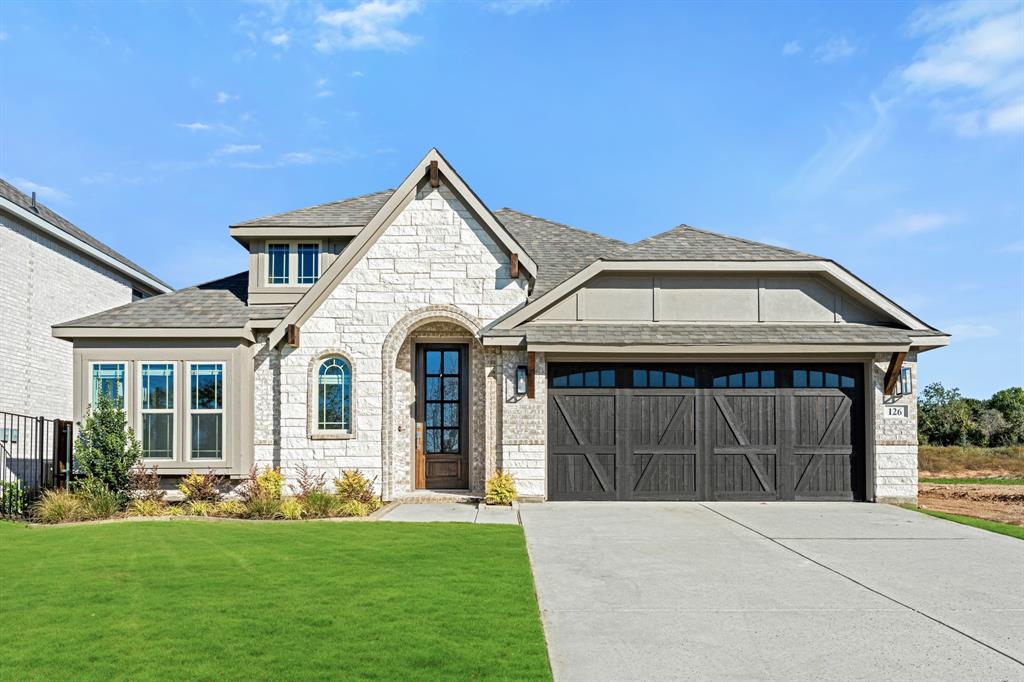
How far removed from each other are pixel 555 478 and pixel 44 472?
1042 centimetres

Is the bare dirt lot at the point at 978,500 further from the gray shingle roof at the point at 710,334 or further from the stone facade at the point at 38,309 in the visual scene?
the stone facade at the point at 38,309

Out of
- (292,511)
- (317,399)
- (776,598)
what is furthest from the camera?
(317,399)

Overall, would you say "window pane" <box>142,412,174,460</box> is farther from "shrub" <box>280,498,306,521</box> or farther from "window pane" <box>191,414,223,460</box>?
"shrub" <box>280,498,306,521</box>

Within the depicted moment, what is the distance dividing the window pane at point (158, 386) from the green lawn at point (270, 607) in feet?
14.7

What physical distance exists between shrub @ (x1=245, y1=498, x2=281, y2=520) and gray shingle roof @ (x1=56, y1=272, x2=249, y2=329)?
3.78 meters

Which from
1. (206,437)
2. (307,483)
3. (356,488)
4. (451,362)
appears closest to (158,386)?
(206,437)

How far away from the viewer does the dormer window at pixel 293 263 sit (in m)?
16.6

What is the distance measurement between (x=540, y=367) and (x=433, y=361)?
8.87 ft

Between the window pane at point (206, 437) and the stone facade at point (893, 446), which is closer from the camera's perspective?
the stone facade at point (893, 446)

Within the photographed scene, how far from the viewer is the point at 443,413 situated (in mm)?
16359

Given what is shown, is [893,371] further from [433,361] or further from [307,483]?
[307,483]

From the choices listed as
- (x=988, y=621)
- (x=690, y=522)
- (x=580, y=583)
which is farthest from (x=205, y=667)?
(x=690, y=522)

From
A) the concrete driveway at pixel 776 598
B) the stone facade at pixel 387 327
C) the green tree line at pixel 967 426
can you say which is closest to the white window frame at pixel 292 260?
the stone facade at pixel 387 327

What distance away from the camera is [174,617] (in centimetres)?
684
